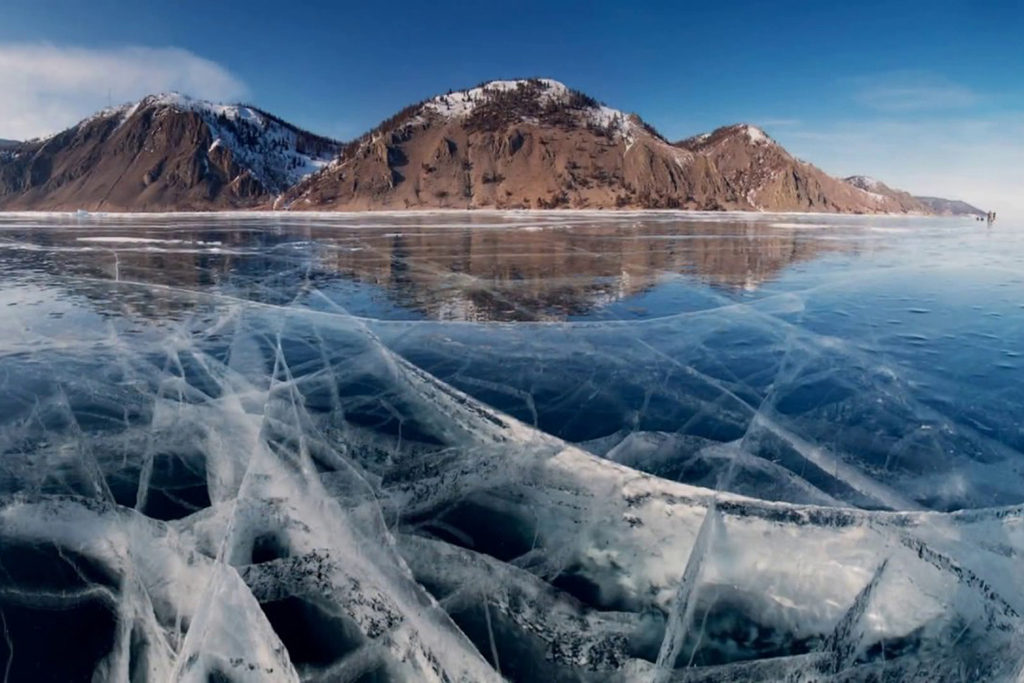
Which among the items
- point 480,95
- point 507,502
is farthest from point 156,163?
point 507,502

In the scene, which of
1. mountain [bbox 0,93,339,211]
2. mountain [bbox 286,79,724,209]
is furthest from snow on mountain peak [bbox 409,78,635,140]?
mountain [bbox 0,93,339,211]

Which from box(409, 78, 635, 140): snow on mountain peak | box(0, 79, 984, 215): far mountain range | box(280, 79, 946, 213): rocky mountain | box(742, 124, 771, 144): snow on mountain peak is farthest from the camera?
box(742, 124, 771, 144): snow on mountain peak

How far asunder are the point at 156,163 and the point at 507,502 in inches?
8107

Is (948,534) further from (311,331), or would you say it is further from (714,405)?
(311,331)

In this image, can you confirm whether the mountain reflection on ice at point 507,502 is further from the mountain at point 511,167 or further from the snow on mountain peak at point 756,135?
the snow on mountain peak at point 756,135

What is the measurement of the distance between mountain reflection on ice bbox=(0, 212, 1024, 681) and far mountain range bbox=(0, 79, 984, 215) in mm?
128040

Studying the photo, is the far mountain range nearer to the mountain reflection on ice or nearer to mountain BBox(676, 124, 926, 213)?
mountain BBox(676, 124, 926, 213)

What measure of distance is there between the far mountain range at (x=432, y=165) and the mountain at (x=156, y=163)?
1.55ft

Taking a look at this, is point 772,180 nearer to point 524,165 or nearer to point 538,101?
point 538,101

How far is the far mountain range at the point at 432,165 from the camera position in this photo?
13975 cm

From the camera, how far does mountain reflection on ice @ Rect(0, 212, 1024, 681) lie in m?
2.73

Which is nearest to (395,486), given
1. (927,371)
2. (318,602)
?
(318,602)

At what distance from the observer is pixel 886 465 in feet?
14.3

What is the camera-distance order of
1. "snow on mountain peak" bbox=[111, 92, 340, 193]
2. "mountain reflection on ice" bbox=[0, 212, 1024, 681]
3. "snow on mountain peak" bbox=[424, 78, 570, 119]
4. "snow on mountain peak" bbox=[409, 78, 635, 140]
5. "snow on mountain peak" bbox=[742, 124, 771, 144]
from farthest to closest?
1. "snow on mountain peak" bbox=[742, 124, 771, 144]
2. "snow on mountain peak" bbox=[111, 92, 340, 193]
3. "snow on mountain peak" bbox=[424, 78, 570, 119]
4. "snow on mountain peak" bbox=[409, 78, 635, 140]
5. "mountain reflection on ice" bbox=[0, 212, 1024, 681]
